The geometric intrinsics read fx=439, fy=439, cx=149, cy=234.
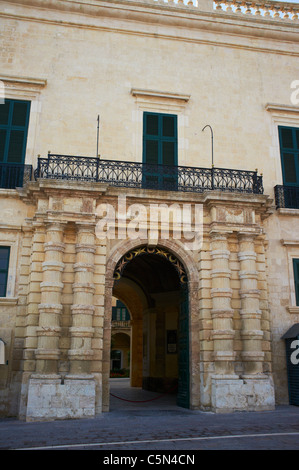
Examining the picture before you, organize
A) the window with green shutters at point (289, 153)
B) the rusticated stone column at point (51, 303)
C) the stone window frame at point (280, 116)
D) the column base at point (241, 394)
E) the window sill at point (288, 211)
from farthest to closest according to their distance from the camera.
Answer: the stone window frame at point (280, 116), the window with green shutters at point (289, 153), the window sill at point (288, 211), the column base at point (241, 394), the rusticated stone column at point (51, 303)

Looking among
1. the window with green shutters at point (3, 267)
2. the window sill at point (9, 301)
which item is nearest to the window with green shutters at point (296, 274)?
the window sill at point (9, 301)

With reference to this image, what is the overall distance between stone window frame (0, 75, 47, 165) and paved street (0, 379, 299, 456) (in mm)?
8056

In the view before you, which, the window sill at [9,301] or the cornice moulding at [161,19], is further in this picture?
the cornice moulding at [161,19]

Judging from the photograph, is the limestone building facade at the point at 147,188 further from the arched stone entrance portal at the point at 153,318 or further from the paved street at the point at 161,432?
the arched stone entrance portal at the point at 153,318

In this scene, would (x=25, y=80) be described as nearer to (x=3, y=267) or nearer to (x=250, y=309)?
(x=3, y=267)

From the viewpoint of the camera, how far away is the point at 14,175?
41.0 feet

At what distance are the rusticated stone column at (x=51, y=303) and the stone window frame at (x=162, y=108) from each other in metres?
4.14

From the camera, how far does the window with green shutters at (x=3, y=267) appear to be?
461 inches

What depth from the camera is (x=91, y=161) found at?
1259 cm

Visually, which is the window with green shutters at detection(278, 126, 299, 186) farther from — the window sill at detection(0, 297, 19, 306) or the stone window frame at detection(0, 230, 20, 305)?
the window sill at detection(0, 297, 19, 306)

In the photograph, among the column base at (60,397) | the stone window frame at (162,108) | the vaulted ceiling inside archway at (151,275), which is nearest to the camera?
the column base at (60,397)

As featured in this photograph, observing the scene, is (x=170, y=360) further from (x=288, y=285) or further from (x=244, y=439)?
(x=244, y=439)

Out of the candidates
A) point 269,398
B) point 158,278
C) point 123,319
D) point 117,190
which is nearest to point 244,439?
point 269,398

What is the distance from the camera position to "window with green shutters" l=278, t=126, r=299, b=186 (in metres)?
14.3
